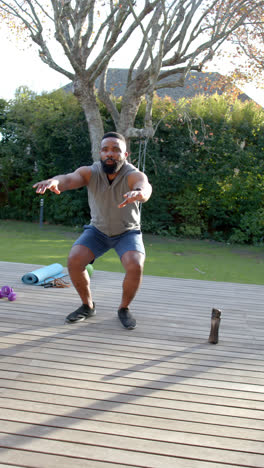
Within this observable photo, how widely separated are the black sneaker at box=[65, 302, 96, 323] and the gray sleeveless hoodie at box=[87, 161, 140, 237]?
1.87 feet

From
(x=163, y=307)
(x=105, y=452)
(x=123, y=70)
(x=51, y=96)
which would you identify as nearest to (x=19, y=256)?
(x=163, y=307)

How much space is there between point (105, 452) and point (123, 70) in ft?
62.2

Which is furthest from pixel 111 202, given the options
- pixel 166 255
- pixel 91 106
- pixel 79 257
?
pixel 91 106

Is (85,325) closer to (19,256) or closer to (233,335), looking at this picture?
(233,335)

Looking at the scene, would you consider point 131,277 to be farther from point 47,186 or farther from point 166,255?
point 166,255

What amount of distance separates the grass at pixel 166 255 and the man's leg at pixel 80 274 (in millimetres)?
2433

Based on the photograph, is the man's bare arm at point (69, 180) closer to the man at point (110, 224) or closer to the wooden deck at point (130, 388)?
the man at point (110, 224)

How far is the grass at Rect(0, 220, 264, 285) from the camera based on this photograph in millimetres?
5605

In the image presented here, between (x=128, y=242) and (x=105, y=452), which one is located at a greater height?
(x=128, y=242)

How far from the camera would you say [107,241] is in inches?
119

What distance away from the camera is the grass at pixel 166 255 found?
5605 mm

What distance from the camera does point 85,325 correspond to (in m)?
2.82

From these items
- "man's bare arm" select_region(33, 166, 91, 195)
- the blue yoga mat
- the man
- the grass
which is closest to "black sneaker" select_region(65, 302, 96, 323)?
the man

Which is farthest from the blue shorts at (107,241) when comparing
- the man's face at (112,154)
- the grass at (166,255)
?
the grass at (166,255)
